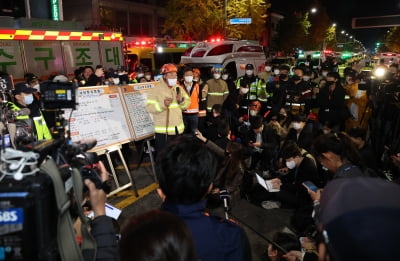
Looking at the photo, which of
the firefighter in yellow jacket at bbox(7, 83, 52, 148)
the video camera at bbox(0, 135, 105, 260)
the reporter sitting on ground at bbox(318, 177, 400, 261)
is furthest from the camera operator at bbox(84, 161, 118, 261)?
the firefighter in yellow jacket at bbox(7, 83, 52, 148)

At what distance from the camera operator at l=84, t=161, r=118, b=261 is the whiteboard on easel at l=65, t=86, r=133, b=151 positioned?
295 centimetres

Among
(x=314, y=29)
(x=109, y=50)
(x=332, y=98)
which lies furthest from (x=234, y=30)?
(x=314, y=29)

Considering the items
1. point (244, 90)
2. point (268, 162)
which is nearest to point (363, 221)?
point (268, 162)

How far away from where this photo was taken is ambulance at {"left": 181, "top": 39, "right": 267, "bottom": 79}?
1195cm

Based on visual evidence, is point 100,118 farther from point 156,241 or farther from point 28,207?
point 156,241

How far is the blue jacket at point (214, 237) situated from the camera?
1604 millimetres

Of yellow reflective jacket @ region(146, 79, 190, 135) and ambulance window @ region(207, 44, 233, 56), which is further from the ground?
ambulance window @ region(207, 44, 233, 56)

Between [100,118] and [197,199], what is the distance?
355 cm

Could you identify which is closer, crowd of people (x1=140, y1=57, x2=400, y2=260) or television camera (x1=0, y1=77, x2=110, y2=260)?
television camera (x1=0, y1=77, x2=110, y2=260)

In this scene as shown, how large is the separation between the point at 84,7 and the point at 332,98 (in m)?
21.2

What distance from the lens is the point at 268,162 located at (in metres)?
6.13

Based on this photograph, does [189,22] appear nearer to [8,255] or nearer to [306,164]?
[306,164]

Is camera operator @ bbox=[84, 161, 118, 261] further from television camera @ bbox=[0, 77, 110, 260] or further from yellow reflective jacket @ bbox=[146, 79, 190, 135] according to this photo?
yellow reflective jacket @ bbox=[146, 79, 190, 135]

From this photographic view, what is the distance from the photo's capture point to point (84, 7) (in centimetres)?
2333
